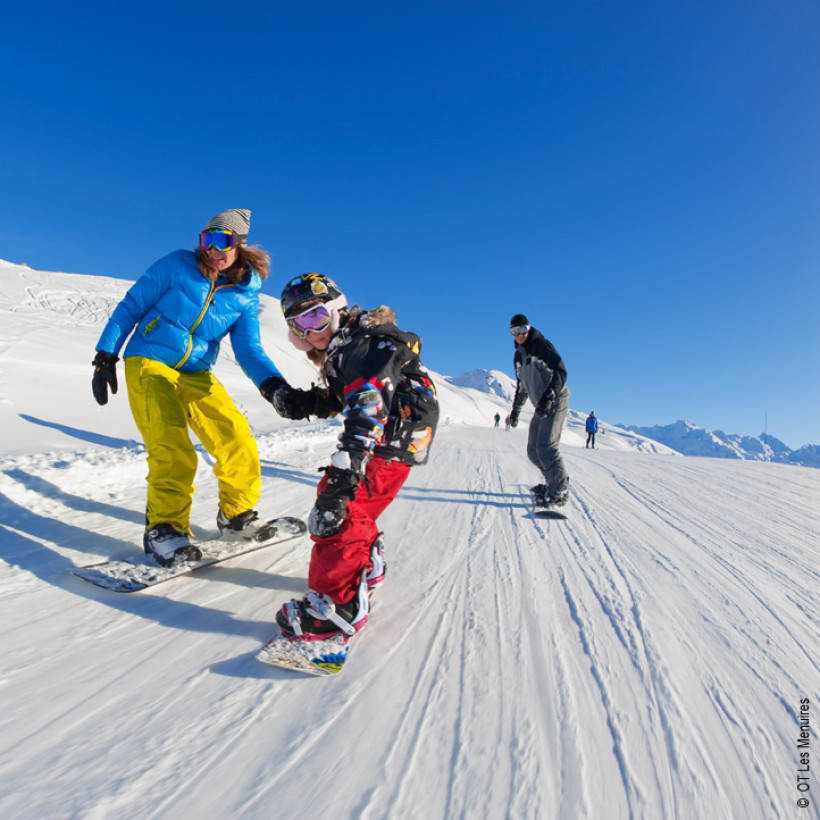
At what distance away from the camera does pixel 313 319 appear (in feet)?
7.45

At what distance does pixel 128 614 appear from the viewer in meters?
2.10

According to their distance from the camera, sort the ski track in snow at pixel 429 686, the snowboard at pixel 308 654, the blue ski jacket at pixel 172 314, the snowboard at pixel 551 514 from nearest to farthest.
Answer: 1. the ski track in snow at pixel 429 686
2. the snowboard at pixel 308 654
3. the blue ski jacket at pixel 172 314
4. the snowboard at pixel 551 514

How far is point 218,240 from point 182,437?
51.4 inches

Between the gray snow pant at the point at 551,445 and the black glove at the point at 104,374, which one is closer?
the black glove at the point at 104,374

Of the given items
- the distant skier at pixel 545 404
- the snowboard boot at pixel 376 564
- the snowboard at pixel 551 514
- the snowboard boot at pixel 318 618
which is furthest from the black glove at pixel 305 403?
the distant skier at pixel 545 404

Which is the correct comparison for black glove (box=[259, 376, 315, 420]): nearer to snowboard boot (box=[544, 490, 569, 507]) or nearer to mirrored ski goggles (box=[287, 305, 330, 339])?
mirrored ski goggles (box=[287, 305, 330, 339])

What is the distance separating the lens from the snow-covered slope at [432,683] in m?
1.20

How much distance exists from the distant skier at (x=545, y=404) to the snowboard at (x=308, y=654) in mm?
3087

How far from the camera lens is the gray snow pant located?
15.1 feet

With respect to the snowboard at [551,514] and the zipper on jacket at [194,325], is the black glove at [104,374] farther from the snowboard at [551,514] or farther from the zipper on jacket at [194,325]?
the snowboard at [551,514]

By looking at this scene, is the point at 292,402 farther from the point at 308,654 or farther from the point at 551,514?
the point at 551,514

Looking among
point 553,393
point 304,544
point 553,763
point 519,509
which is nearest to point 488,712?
point 553,763

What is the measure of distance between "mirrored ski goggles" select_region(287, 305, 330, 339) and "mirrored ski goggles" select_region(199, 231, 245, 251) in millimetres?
1090

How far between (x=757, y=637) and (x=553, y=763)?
1402 millimetres
